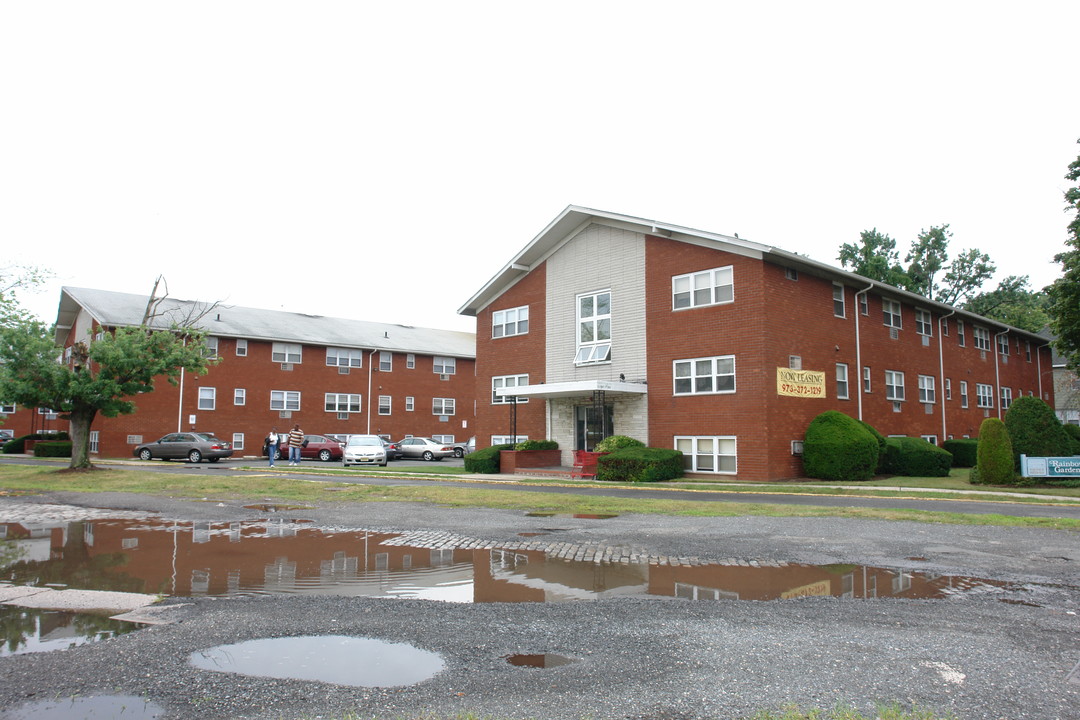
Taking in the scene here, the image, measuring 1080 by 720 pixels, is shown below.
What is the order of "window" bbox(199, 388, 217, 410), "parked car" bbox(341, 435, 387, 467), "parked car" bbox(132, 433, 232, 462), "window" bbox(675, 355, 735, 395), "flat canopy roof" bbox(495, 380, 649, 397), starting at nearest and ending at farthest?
"window" bbox(675, 355, 735, 395), "flat canopy roof" bbox(495, 380, 649, 397), "parked car" bbox(341, 435, 387, 467), "parked car" bbox(132, 433, 232, 462), "window" bbox(199, 388, 217, 410)

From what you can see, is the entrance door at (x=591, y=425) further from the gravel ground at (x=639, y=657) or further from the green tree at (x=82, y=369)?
the gravel ground at (x=639, y=657)

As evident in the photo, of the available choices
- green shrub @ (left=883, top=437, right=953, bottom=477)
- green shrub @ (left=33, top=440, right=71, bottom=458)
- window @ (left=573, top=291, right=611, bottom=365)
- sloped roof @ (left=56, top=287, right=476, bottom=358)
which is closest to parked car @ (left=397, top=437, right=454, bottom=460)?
sloped roof @ (left=56, top=287, right=476, bottom=358)

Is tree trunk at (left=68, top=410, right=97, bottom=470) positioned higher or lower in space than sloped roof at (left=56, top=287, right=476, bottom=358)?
lower

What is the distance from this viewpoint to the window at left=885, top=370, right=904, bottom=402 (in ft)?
96.9

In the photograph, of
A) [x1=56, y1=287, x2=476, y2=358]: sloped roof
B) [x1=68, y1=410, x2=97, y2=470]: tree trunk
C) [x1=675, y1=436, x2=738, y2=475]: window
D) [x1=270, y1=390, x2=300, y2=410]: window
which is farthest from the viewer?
[x1=270, y1=390, x2=300, y2=410]: window

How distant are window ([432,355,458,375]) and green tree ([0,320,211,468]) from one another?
25177mm

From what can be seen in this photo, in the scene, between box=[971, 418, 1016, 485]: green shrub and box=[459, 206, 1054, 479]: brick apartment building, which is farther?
box=[459, 206, 1054, 479]: brick apartment building

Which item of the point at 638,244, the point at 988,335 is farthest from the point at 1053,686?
the point at 988,335

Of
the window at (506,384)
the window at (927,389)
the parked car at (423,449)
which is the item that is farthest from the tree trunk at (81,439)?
the window at (927,389)

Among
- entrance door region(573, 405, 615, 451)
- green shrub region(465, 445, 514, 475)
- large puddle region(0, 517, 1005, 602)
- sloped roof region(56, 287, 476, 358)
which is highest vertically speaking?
sloped roof region(56, 287, 476, 358)

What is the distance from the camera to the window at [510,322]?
32.1 meters

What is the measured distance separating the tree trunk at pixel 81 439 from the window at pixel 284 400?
59.6 feet

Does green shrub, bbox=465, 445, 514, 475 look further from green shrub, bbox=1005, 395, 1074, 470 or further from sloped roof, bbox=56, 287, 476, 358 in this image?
sloped roof, bbox=56, 287, 476, 358

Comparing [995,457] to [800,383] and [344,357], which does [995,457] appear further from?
[344,357]
